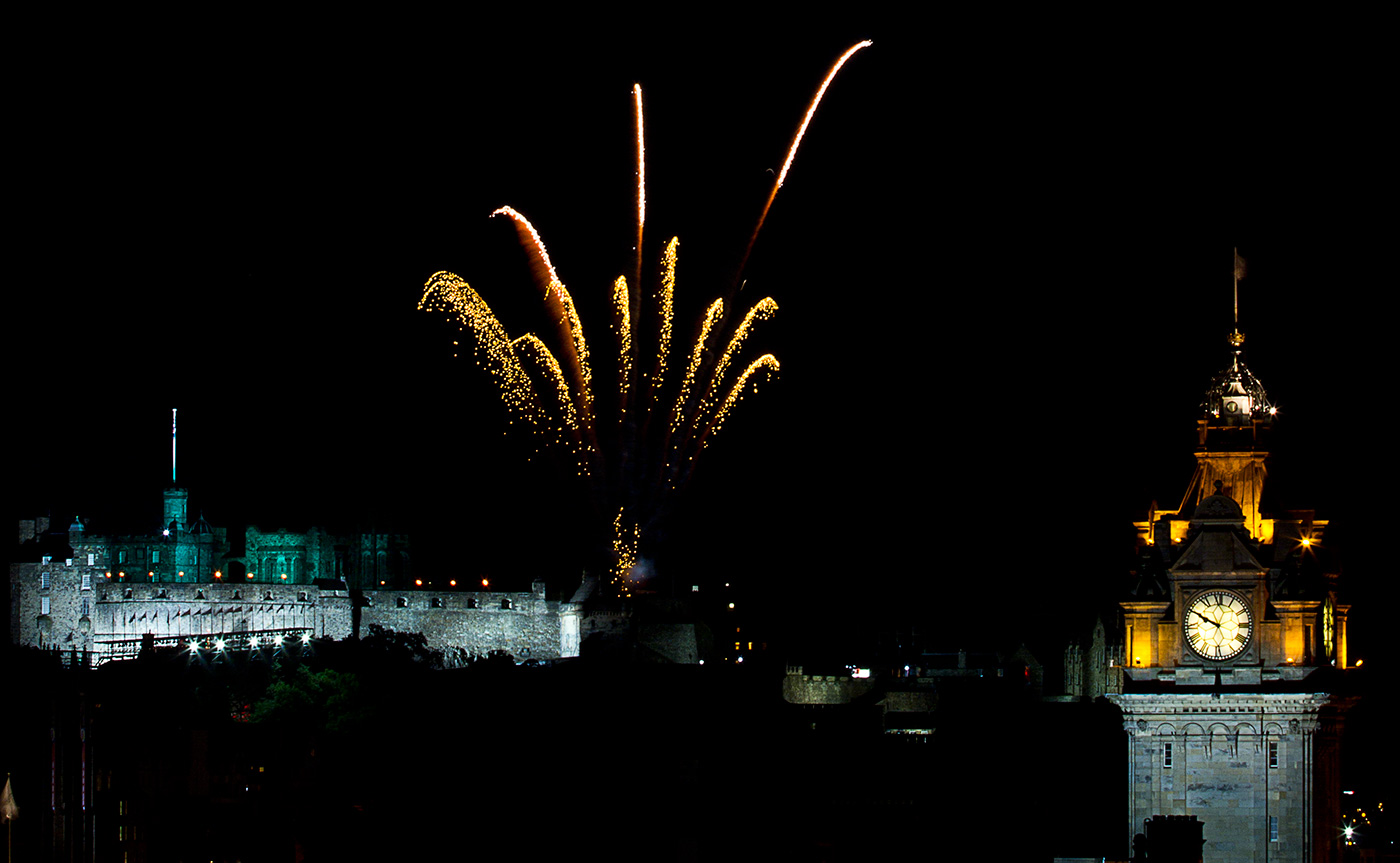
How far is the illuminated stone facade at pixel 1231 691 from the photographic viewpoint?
96.2ft

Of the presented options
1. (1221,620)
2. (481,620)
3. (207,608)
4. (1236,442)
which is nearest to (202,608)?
(207,608)

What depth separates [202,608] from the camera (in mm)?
83188

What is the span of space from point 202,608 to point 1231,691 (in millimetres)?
60631

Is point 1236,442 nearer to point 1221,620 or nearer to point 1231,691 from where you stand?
point 1221,620

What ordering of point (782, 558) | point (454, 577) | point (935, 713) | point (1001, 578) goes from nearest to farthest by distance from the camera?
point (935, 713) → point (1001, 578) → point (782, 558) → point (454, 577)

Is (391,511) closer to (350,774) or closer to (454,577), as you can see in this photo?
(454,577)

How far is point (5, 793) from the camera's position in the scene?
176 ft

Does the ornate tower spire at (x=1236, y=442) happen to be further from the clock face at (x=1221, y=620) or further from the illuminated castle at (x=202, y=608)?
the illuminated castle at (x=202, y=608)

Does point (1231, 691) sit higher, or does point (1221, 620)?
point (1221, 620)

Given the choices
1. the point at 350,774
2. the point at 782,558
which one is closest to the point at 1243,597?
the point at 350,774

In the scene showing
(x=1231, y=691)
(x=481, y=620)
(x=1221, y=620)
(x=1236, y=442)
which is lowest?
(x=481, y=620)

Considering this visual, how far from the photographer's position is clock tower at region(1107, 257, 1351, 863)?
29.3 meters

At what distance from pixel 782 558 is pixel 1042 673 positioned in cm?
1543

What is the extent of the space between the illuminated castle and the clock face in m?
44.6
